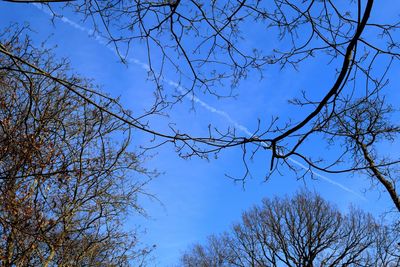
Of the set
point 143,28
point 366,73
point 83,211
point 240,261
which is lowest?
point 366,73

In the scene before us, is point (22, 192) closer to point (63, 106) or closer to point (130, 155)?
point (63, 106)

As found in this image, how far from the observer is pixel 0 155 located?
537 centimetres

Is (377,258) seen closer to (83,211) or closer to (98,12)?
(83,211)

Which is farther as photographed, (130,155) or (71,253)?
(130,155)

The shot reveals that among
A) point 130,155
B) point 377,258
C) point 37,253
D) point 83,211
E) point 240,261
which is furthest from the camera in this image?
point 240,261

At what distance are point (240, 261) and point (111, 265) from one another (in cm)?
2083

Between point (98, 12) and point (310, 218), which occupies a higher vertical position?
point (310, 218)

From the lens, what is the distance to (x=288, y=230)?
26.4 metres

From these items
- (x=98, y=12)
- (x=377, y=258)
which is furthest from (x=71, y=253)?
(x=377, y=258)

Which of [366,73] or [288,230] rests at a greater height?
[288,230]

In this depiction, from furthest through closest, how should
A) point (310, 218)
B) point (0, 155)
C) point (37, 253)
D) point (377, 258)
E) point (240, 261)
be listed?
point (240, 261) → point (310, 218) → point (377, 258) → point (37, 253) → point (0, 155)

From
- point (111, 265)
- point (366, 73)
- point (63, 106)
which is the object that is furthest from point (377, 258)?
point (366, 73)

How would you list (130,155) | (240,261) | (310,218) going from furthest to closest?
(240,261) → (310,218) → (130,155)

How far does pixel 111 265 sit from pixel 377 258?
59.4 ft
